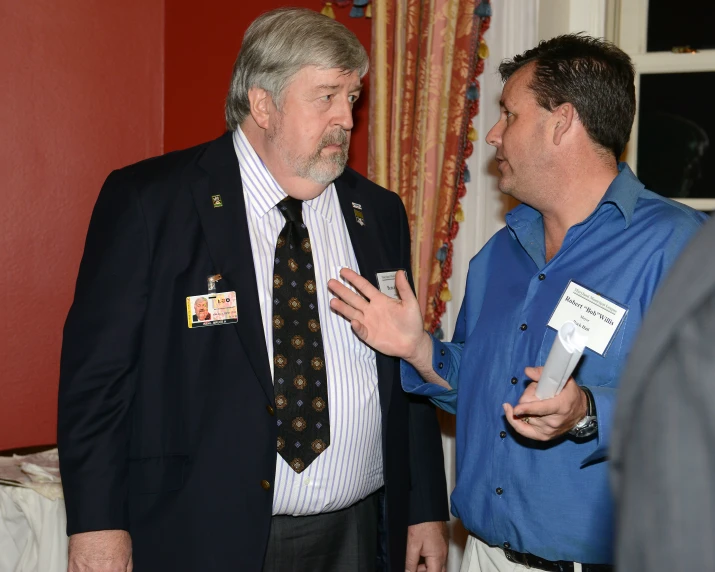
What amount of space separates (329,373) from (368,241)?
17.8 inches

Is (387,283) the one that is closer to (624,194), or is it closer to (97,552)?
(624,194)

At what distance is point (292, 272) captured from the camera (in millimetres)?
2236

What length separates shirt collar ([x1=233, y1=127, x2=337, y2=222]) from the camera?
229 cm

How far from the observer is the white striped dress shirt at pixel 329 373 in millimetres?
2146

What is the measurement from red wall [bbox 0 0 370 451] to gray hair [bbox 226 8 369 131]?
1.13 m

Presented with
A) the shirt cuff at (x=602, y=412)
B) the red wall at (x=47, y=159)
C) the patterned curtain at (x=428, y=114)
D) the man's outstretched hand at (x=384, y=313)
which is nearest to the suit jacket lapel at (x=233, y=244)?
the man's outstretched hand at (x=384, y=313)

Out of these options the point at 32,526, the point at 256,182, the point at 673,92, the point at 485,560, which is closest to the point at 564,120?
the point at 256,182

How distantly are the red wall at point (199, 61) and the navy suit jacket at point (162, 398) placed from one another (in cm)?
160

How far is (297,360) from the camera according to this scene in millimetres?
2164

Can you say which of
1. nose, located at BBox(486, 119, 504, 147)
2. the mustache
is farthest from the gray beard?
nose, located at BBox(486, 119, 504, 147)

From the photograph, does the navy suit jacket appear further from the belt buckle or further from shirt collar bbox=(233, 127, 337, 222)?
the belt buckle

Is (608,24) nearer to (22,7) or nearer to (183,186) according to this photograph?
(183,186)

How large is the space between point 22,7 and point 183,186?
1.67m

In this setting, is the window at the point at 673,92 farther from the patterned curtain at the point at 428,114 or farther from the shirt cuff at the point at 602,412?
the shirt cuff at the point at 602,412
